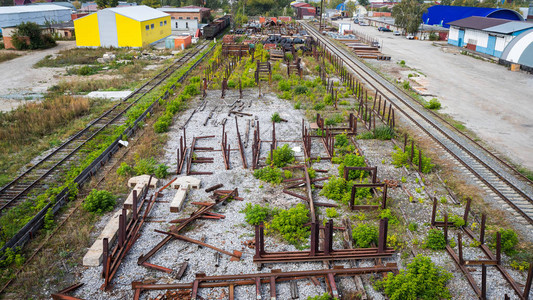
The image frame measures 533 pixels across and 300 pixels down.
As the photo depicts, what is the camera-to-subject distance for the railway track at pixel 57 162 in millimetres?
11890

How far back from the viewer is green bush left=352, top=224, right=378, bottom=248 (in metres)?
9.52

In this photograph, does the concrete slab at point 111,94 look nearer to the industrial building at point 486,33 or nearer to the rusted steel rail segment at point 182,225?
the rusted steel rail segment at point 182,225

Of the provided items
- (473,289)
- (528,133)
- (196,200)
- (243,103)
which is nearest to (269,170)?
(196,200)

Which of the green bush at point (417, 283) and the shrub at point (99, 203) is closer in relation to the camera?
the green bush at point (417, 283)

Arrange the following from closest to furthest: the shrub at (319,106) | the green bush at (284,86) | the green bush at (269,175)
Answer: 1. the green bush at (269,175)
2. the shrub at (319,106)
3. the green bush at (284,86)

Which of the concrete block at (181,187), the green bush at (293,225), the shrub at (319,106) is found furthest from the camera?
the shrub at (319,106)

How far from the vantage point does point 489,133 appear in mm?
17609

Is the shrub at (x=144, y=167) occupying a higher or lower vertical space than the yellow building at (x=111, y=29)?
lower

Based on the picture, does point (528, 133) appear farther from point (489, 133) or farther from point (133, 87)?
point (133, 87)

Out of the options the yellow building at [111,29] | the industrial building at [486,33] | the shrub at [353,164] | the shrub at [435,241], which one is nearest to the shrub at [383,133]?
the shrub at [353,164]

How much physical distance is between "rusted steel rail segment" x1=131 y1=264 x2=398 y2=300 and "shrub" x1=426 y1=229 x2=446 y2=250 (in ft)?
4.79

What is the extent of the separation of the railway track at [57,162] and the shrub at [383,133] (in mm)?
11593

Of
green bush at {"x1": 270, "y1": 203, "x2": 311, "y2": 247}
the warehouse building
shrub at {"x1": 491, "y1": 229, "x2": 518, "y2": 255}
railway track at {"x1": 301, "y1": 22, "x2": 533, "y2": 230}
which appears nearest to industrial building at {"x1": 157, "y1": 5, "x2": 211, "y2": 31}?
the warehouse building

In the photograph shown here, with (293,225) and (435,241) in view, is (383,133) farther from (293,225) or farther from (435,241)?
(293,225)
